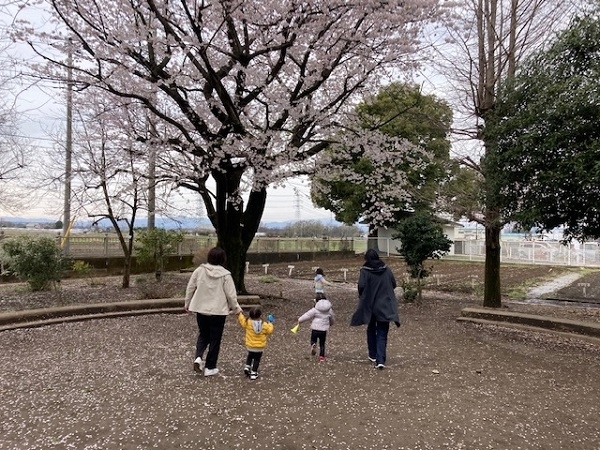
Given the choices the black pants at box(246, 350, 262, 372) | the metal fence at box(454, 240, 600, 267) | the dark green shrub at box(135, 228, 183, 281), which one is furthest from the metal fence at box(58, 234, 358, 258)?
the black pants at box(246, 350, 262, 372)

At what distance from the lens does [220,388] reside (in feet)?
14.9

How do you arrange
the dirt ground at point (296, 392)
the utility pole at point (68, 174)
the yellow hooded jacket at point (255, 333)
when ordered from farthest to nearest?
the utility pole at point (68, 174)
the yellow hooded jacket at point (255, 333)
the dirt ground at point (296, 392)

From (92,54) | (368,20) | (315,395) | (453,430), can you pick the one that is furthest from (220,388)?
(368,20)

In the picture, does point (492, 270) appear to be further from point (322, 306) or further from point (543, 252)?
point (543, 252)

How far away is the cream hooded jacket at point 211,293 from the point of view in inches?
192

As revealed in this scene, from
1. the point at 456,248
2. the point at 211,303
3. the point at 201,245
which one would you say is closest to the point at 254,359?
the point at 211,303

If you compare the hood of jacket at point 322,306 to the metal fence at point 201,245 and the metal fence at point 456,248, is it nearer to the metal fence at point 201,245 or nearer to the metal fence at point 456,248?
the metal fence at point 201,245

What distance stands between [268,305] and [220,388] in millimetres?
5691

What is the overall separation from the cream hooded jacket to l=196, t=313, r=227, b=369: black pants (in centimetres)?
10

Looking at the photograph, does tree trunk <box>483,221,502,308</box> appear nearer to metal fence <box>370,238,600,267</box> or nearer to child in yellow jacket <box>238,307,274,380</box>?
child in yellow jacket <box>238,307,274,380</box>

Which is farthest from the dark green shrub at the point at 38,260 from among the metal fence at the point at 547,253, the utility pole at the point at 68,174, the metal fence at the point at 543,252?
the metal fence at the point at 547,253

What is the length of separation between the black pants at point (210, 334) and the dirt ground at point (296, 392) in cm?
23

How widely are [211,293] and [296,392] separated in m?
1.40

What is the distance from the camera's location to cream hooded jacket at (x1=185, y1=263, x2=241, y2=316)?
4883 millimetres
